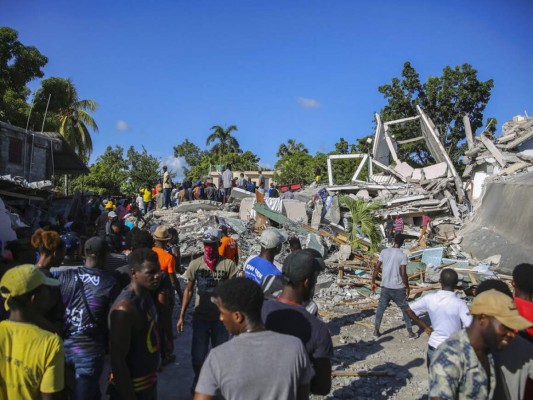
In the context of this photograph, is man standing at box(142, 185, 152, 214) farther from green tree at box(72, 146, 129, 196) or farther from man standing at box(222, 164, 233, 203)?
green tree at box(72, 146, 129, 196)

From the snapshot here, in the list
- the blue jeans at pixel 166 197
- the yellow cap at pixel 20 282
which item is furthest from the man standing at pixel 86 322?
the blue jeans at pixel 166 197

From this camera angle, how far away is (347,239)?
14555mm

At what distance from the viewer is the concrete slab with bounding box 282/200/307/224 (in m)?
15.9

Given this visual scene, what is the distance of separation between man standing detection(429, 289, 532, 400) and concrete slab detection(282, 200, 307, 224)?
13.6 meters

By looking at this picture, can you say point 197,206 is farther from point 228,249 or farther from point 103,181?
point 103,181

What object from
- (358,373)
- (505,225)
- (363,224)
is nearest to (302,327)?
(358,373)

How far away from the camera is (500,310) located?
2172 millimetres

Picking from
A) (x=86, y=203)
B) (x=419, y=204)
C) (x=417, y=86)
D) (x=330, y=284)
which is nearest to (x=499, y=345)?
(x=330, y=284)

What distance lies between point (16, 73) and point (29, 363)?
1989 cm

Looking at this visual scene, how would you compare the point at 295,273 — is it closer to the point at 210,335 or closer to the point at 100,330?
the point at 100,330

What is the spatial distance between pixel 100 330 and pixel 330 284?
8.35 m

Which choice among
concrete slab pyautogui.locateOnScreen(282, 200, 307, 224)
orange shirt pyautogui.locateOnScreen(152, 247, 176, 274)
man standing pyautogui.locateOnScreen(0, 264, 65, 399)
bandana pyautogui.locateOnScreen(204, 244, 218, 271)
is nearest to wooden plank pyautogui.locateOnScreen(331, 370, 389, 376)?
bandana pyautogui.locateOnScreen(204, 244, 218, 271)

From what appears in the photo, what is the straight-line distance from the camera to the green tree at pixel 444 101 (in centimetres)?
2794

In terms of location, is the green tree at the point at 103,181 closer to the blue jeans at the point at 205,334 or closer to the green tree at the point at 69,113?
the green tree at the point at 69,113
